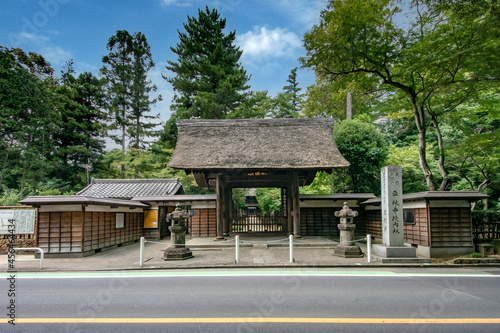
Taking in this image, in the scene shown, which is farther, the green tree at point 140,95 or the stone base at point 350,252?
the green tree at point 140,95

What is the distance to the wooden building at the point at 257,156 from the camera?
540 inches

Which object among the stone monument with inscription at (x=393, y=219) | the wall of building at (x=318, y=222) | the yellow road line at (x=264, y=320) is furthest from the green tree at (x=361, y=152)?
the yellow road line at (x=264, y=320)

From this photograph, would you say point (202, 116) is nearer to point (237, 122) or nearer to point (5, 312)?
point (237, 122)

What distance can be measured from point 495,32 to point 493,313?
10.2 m

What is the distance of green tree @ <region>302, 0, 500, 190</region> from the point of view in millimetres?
10664

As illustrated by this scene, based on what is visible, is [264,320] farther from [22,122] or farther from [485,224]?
[22,122]

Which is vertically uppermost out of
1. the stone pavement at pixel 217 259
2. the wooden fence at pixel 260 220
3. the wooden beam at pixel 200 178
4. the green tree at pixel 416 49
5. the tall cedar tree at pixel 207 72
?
the tall cedar tree at pixel 207 72

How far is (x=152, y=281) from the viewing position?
7.12 m

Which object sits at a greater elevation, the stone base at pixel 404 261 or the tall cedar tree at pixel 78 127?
the tall cedar tree at pixel 78 127

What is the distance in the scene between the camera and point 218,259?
33.2ft

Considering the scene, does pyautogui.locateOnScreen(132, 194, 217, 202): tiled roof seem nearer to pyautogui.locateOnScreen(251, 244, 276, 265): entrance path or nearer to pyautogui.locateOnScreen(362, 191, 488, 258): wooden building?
pyautogui.locateOnScreen(251, 244, 276, 265): entrance path

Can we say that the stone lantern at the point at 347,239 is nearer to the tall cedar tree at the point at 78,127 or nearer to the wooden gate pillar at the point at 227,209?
the wooden gate pillar at the point at 227,209

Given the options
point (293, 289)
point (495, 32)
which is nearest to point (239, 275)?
point (293, 289)

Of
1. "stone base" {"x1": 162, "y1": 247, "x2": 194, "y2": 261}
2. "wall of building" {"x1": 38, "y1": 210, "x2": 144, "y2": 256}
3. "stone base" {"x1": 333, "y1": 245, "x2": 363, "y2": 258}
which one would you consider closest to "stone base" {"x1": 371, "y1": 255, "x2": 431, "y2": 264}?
"stone base" {"x1": 333, "y1": 245, "x2": 363, "y2": 258}
